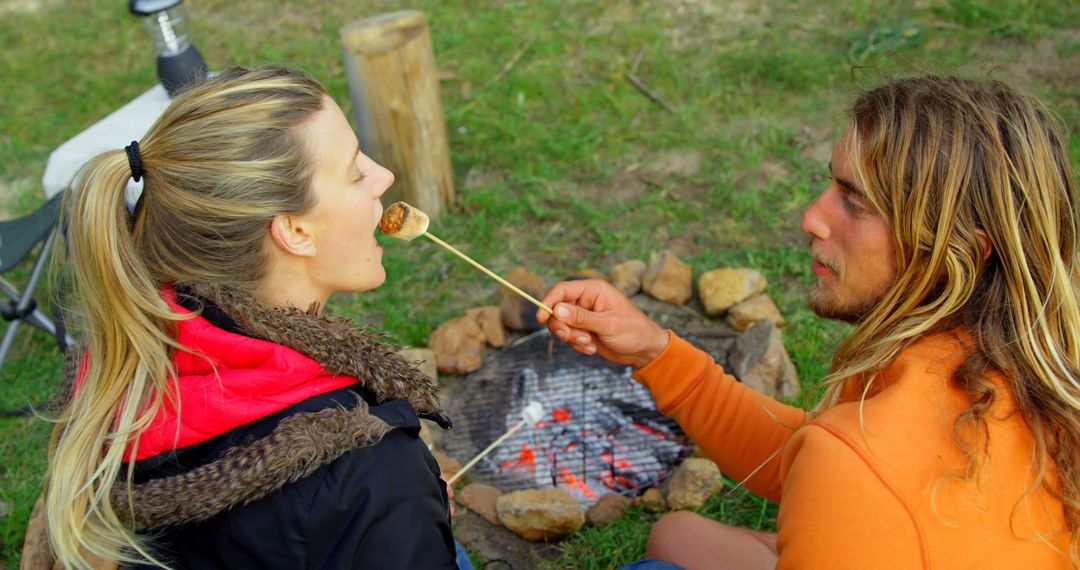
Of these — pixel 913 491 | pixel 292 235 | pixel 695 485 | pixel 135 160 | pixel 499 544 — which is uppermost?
pixel 135 160

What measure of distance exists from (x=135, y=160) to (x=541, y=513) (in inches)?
63.9

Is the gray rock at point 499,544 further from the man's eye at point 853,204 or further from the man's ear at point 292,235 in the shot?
the man's eye at point 853,204

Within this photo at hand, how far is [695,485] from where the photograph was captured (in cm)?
283

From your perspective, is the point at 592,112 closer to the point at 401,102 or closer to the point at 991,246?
the point at 401,102

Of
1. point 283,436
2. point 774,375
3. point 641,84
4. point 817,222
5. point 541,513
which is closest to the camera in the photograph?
point 283,436

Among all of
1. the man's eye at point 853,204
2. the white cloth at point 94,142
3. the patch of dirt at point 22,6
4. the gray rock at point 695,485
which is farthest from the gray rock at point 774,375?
the patch of dirt at point 22,6

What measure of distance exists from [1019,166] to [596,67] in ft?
13.6

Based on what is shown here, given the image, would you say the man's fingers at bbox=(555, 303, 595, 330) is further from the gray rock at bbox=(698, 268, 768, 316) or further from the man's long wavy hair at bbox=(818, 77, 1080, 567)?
the gray rock at bbox=(698, 268, 768, 316)

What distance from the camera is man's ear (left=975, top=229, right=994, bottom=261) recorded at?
1.69 m

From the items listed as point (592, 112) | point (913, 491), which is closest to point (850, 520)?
point (913, 491)

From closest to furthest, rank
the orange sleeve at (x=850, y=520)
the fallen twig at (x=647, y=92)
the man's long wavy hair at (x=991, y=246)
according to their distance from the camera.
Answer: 1. the orange sleeve at (x=850, y=520)
2. the man's long wavy hair at (x=991, y=246)
3. the fallen twig at (x=647, y=92)

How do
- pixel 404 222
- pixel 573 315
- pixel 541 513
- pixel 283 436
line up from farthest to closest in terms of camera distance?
1. pixel 541 513
2. pixel 573 315
3. pixel 404 222
4. pixel 283 436

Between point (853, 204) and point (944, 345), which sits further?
point (853, 204)

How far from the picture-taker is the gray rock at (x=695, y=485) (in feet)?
9.29
